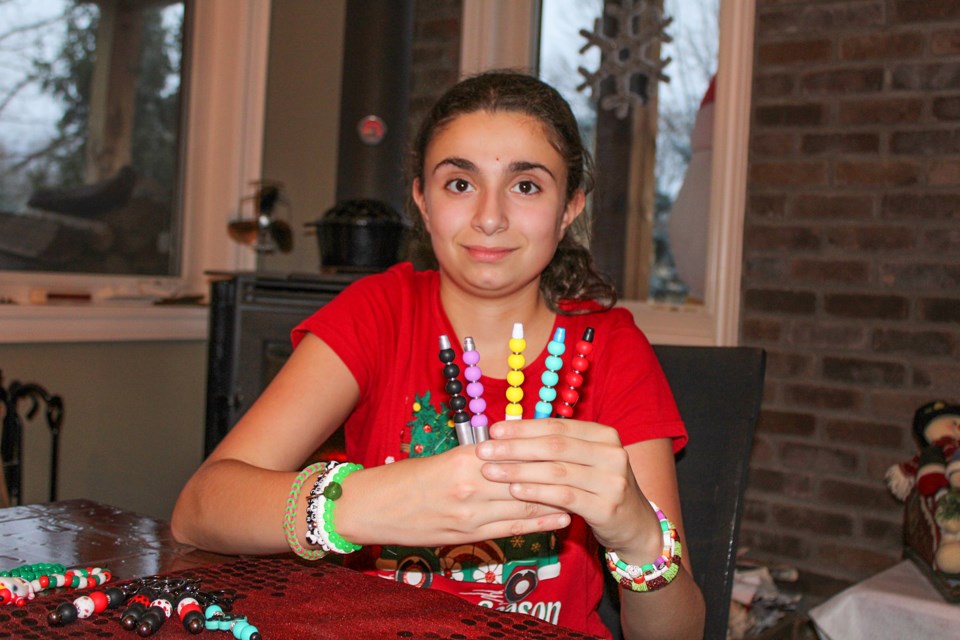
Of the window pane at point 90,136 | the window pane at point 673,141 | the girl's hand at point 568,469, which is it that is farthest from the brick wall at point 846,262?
the window pane at point 90,136

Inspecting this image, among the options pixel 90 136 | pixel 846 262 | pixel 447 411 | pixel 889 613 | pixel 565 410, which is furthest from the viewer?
pixel 90 136

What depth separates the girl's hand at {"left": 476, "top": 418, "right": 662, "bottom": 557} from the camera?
89 cm

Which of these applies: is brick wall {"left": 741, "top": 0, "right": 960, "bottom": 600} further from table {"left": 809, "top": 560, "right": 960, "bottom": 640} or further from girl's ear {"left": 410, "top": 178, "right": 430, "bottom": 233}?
girl's ear {"left": 410, "top": 178, "right": 430, "bottom": 233}

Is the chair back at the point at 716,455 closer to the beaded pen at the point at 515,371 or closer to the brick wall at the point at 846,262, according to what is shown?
the beaded pen at the point at 515,371

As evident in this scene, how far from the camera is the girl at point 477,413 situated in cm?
99

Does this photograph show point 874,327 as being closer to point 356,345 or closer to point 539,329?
point 539,329

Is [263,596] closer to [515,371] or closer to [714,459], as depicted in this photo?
[515,371]

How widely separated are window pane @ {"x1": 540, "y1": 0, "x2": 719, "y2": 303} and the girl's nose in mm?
1514

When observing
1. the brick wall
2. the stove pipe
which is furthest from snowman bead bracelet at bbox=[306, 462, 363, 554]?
the stove pipe

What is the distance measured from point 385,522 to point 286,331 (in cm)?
185

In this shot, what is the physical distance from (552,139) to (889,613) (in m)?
1.09

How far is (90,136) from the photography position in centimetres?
308

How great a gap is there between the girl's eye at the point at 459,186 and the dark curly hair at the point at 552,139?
0.11 m

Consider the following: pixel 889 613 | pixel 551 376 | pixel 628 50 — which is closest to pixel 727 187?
pixel 628 50
